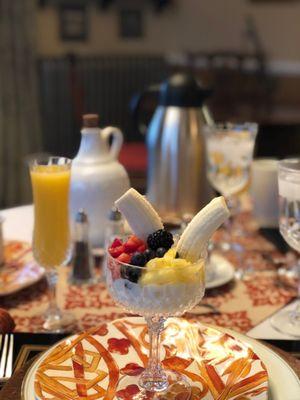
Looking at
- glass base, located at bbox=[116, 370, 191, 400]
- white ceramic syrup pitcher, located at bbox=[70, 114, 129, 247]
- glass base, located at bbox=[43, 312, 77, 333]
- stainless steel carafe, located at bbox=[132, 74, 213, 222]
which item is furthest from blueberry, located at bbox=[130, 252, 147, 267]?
stainless steel carafe, located at bbox=[132, 74, 213, 222]

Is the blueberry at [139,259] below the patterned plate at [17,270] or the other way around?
the other way around

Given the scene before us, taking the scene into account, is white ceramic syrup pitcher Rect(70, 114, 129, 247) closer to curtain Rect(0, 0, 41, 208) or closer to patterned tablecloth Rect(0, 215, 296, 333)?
patterned tablecloth Rect(0, 215, 296, 333)

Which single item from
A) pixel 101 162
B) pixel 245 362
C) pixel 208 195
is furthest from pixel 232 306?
pixel 208 195

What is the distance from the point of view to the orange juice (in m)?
0.98

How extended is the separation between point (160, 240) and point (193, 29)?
341 cm

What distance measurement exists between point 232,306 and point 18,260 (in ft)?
1.47

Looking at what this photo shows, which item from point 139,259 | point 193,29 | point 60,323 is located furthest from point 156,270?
point 193,29

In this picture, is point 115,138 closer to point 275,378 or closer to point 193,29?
point 275,378

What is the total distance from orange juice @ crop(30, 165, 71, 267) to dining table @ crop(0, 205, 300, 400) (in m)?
0.10

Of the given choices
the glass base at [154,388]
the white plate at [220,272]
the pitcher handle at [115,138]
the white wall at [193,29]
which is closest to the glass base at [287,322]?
the white plate at [220,272]

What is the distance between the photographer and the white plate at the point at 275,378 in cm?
69

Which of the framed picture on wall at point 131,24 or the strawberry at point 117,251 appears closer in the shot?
the strawberry at point 117,251

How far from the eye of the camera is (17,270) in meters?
1.14

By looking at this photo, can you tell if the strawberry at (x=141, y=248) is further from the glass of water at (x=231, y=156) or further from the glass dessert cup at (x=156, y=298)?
the glass of water at (x=231, y=156)
